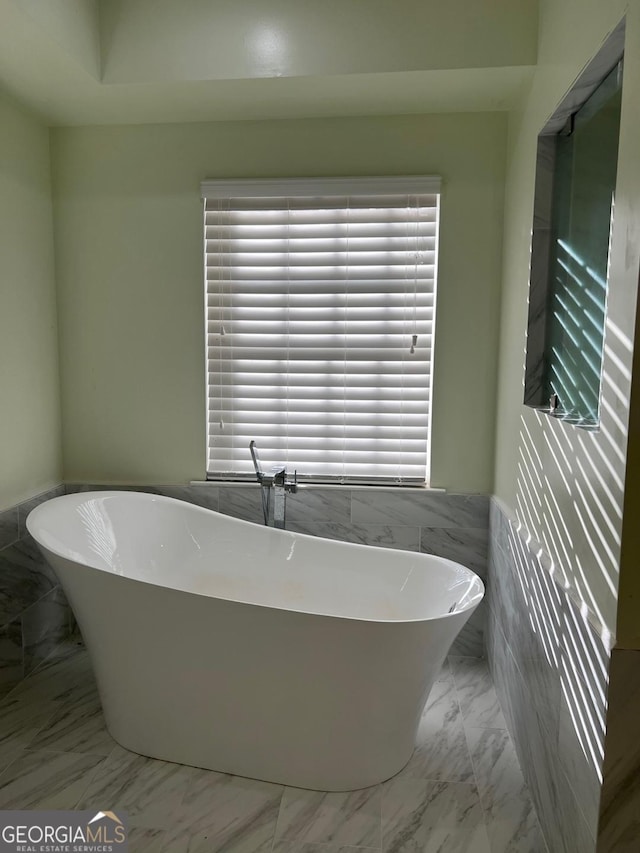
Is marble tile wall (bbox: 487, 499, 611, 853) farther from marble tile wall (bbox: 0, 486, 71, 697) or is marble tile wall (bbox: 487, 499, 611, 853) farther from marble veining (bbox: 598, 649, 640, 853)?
marble tile wall (bbox: 0, 486, 71, 697)

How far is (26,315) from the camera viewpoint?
2539 mm

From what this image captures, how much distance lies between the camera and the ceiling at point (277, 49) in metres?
2.05

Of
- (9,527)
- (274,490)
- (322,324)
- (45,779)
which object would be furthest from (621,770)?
(9,527)

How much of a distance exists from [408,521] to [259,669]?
112 cm

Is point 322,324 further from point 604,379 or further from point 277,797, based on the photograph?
point 277,797

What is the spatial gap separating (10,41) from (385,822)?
112 inches

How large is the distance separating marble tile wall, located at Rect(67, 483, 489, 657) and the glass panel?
31.6 inches

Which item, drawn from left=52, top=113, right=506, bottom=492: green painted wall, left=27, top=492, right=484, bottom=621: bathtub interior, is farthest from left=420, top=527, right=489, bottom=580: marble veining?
left=27, top=492, right=484, bottom=621: bathtub interior

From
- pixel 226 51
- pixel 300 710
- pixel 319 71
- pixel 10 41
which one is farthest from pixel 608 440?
pixel 10 41

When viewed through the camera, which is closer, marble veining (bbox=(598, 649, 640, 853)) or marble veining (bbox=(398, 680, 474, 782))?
marble veining (bbox=(598, 649, 640, 853))

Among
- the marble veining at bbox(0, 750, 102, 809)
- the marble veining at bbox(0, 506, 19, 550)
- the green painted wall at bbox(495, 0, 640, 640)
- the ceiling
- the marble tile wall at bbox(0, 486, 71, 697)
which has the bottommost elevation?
the marble veining at bbox(0, 750, 102, 809)

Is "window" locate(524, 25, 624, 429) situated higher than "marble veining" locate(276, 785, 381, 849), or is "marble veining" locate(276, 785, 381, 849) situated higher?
"window" locate(524, 25, 624, 429)

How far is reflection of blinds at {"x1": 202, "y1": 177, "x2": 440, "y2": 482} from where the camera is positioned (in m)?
2.58

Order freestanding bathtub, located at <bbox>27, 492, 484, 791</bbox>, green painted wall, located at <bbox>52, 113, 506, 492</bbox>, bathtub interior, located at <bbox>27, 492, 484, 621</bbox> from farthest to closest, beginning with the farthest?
1. green painted wall, located at <bbox>52, 113, 506, 492</bbox>
2. bathtub interior, located at <bbox>27, 492, 484, 621</bbox>
3. freestanding bathtub, located at <bbox>27, 492, 484, 791</bbox>
